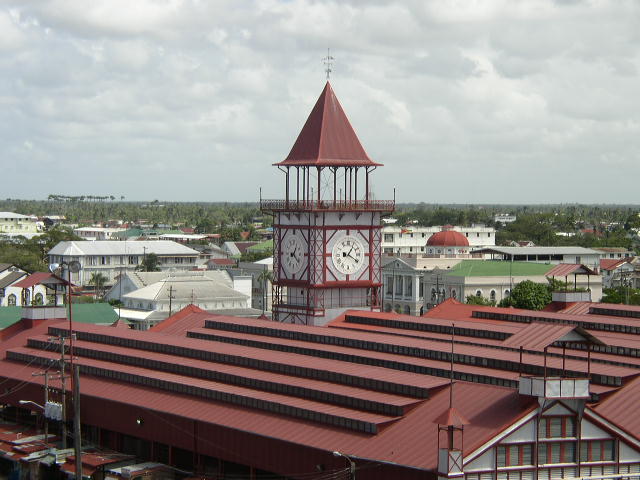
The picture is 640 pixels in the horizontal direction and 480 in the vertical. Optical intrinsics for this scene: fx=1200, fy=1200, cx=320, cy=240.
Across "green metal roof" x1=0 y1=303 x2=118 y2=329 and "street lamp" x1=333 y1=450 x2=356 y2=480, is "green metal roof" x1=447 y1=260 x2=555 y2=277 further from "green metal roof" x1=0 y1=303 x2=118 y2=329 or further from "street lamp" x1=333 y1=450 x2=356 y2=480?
"street lamp" x1=333 y1=450 x2=356 y2=480

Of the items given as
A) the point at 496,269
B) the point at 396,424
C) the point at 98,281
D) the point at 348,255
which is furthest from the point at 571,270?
the point at 98,281

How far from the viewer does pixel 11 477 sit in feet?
194

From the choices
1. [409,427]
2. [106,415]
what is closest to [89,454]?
[106,415]

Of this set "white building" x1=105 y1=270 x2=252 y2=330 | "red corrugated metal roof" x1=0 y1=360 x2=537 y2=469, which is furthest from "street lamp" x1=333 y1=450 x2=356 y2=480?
"white building" x1=105 y1=270 x2=252 y2=330

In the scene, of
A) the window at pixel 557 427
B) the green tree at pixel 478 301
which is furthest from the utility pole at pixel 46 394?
the green tree at pixel 478 301

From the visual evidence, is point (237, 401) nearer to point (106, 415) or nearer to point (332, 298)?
point (106, 415)

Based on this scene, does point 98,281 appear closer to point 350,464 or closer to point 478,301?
point 478,301

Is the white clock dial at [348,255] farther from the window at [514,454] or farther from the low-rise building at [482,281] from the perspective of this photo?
the low-rise building at [482,281]

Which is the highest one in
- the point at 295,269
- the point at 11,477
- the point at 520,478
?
the point at 295,269

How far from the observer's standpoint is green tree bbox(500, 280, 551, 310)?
385ft

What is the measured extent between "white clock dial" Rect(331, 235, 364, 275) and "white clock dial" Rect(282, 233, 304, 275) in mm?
2233

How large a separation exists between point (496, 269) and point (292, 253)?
243 feet

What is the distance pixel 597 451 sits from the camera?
4519cm

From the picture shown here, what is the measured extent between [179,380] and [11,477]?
31.5 feet
